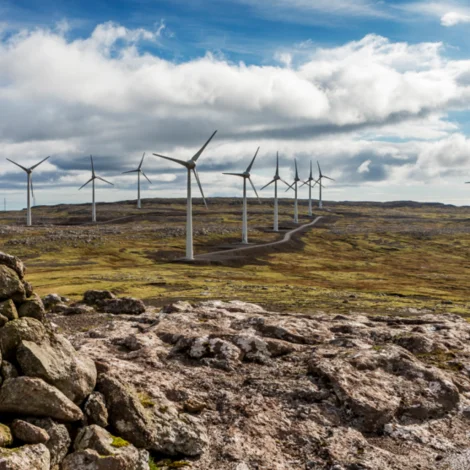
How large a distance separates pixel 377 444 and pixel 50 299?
41.0 m

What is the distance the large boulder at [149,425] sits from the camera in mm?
21984

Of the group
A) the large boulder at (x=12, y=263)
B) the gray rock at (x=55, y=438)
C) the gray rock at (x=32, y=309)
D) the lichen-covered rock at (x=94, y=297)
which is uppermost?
the large boulder at (x=12, y=263)

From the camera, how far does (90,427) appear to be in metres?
20.5

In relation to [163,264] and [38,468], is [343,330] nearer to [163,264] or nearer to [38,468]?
[38,468]

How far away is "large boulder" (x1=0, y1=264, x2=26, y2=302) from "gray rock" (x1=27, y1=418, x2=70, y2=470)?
674 cm

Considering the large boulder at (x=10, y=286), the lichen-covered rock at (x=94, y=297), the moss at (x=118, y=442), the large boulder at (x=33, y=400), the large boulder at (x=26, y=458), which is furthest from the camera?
the lichen-covered rock at (x=94, y=297)

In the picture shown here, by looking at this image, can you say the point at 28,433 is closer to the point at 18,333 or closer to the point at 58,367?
the point at 58,367

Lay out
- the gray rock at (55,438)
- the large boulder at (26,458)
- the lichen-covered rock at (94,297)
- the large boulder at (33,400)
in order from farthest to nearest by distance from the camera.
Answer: the lichen-covered rock at (94,297)
the large boulder at (33,400)
the gray rock at (55,438)
the large boulder at (26,458)

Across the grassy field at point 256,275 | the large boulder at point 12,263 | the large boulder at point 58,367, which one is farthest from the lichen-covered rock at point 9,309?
the grassy field at point 256,275

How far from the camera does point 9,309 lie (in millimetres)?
23266

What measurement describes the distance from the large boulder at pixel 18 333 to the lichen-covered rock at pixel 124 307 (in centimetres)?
2717

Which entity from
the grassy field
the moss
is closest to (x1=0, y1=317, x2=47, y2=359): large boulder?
the moss

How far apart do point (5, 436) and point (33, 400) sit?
6.17 feet

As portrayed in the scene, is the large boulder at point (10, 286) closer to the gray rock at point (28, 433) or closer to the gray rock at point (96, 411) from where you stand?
the gray rock at point (96, 411)
